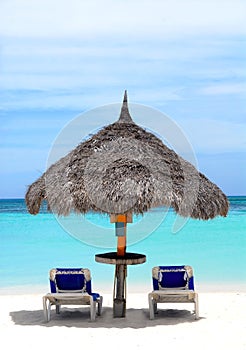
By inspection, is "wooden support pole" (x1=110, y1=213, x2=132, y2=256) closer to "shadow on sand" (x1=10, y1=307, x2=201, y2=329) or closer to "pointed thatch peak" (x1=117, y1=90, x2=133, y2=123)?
"shadow on sand" (x1=10, y1=307, x2=201, y2=329)

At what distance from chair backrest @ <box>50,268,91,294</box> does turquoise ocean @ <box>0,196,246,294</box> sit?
111 centimetres

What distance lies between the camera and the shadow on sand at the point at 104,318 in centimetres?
666

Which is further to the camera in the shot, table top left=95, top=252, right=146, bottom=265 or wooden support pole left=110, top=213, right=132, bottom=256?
wooden support pole left=110, top=213, right=132, bottom=256

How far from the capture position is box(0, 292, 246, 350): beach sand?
5797mm

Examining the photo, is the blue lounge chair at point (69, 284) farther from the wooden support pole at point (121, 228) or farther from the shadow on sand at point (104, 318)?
the wooden support pole at point (121, 228)

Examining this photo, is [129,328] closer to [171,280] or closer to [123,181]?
[171,280]

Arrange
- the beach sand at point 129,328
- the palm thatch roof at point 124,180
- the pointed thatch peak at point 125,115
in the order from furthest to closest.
A: the pointed thatch peak at point 125,115 < the palm thatch roof at point 124,180 < the beach sand at point 129,328

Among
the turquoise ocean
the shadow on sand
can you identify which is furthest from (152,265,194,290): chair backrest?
the turquoise ocean

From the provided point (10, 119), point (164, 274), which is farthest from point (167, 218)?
point (164, 274)

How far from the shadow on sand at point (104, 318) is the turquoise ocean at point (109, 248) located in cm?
118

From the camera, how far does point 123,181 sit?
6379 mm

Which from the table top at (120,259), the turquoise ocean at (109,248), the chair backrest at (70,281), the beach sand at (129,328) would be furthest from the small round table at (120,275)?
the turquoise ocean at (109,248)

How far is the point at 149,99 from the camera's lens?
30.2m

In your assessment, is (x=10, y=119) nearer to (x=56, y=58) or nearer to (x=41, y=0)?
(x=56, y=58)
